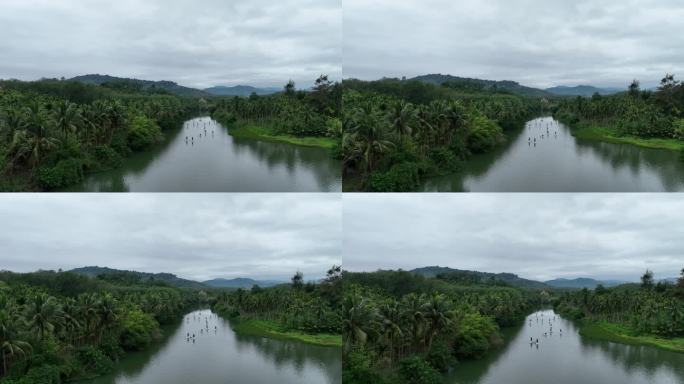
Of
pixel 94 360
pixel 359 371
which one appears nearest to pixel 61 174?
pixel 359 371

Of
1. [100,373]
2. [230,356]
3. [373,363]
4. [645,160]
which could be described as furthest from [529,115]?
[100,373]

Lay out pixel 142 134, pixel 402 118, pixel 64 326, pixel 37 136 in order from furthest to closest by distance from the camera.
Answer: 1. pixel 64 326
2. pixel 142 134
3. pixel 37 136
4. pixel 402 118

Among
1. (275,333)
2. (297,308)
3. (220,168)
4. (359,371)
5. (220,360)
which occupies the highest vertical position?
(220,168)

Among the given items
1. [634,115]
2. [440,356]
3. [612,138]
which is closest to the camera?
[440,356]

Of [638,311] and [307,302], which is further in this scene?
[638,311]

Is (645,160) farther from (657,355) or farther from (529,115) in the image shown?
(657,355)

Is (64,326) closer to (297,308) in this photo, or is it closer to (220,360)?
(220,360)

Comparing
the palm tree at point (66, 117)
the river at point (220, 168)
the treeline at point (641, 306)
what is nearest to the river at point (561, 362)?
the treeline at point (641, 306)
